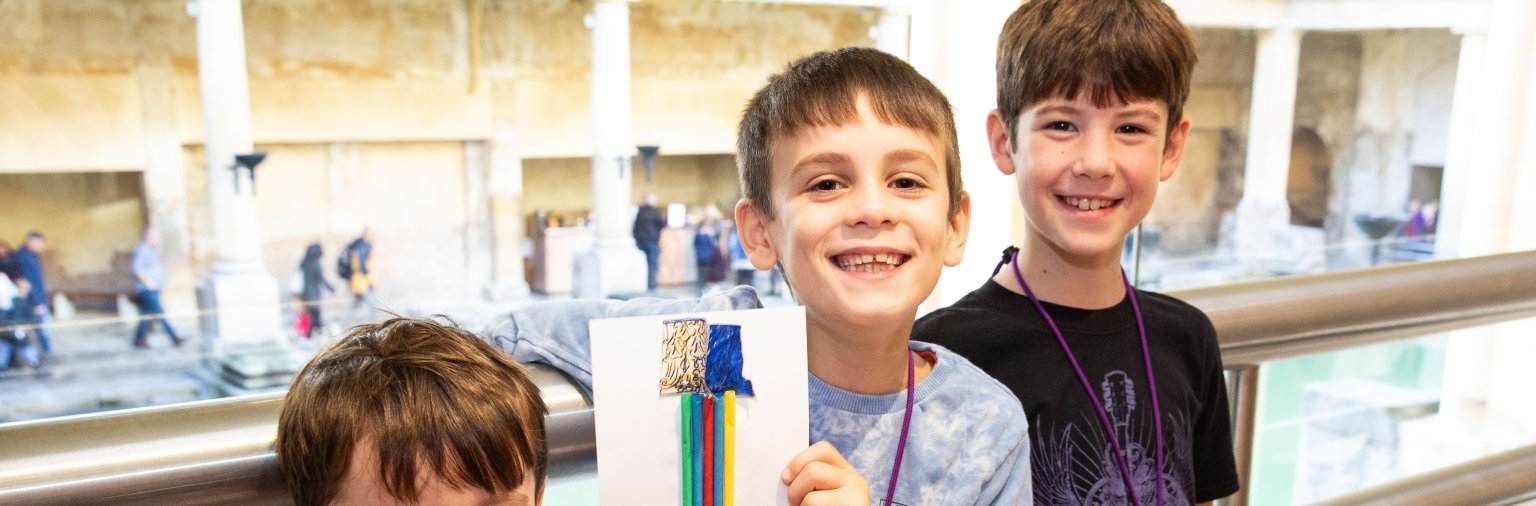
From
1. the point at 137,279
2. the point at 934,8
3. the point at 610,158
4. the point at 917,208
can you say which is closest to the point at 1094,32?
the point at 917,208

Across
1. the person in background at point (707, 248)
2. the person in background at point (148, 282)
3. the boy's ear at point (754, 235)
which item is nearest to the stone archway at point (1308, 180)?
the person in background at point (707, 248)

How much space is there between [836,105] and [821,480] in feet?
0.94

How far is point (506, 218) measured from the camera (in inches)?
370

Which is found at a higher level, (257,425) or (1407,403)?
(257,425)

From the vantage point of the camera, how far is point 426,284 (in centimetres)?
906

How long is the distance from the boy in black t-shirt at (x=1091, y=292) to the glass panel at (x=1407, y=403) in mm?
2175

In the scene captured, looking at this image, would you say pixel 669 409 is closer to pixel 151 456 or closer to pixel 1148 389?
pixel 151 456

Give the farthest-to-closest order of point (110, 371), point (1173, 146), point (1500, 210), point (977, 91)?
point (110, 371) → point (1500, 210) → point (977, 91) → point (1173, 146)

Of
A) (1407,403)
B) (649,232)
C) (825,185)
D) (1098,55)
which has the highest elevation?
(1098,55)

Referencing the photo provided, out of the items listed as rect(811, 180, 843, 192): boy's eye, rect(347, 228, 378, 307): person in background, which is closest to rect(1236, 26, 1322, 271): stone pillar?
rect(347, 228, 378, 307): person in background

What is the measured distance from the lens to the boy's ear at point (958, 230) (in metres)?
0.89

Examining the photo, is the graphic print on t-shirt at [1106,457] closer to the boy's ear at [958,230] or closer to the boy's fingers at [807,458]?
the boy's ear at [958,230]

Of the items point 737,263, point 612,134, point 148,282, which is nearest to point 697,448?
point 612,134

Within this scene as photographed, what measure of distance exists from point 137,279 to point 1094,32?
8.49m
